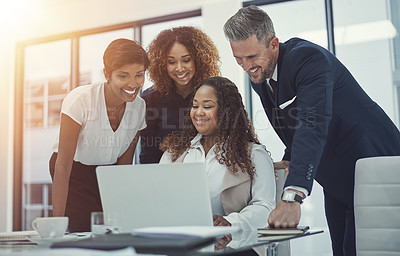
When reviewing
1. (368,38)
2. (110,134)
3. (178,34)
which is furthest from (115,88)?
(368,38)

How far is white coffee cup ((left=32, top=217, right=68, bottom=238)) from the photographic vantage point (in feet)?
4.36

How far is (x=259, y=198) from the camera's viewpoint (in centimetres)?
183

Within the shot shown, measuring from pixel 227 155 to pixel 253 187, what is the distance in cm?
17

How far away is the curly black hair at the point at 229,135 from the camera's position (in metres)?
1.93

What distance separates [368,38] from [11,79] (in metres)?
3.66

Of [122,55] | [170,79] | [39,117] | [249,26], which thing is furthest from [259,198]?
[39,117]

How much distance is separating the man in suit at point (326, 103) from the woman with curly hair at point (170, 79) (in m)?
0.67

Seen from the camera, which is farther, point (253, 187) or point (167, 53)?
point (167, 53)

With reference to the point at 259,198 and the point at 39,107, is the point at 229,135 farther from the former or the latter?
the point at 39,107

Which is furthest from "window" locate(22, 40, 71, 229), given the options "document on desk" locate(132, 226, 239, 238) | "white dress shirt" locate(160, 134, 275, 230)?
"document on desk" locate(132, 226, 239, 238)

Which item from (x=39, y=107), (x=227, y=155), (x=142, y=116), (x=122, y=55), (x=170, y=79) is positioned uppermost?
(x=39, y=107)

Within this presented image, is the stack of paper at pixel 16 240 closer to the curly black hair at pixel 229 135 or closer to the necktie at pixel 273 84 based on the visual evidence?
the curly black hair at pixel 229 135

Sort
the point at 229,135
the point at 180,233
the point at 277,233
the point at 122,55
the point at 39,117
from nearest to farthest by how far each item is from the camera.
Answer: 1. the point at 180,233
2. the point at 277,233
3. the point at 229,135
4. the point at 122,55
5. the point at 39,117

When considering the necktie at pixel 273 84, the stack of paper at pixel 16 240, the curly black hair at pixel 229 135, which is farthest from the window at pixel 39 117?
the stack of paper at pixel 16 240
